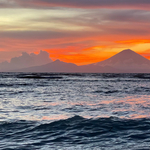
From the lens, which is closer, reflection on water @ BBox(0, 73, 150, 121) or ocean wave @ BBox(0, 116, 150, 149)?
ocean wave @ BBox(0, 116, 150, 149)

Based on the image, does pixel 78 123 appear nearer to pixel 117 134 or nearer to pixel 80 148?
pixel 117 134

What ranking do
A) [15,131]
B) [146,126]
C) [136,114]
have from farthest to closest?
[136,114] → [146,126] → [15,131]

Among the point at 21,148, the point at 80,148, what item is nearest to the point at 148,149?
the point at 80,148

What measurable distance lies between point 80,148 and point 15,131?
342 cm

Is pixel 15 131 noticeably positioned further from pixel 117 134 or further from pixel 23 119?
pixel 117 134

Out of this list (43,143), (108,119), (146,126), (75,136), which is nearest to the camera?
(43,143)

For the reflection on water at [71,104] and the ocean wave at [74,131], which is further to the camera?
the reflection on water at [71,104]

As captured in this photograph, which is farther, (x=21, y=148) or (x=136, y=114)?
(x=136, y=114)

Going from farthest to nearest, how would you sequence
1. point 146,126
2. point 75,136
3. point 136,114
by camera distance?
point 136,114 → point 146,126 → point 75,136

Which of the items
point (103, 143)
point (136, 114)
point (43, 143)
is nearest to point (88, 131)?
point (103, 143)

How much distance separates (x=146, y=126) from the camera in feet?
35.5

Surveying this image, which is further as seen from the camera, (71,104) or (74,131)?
(71,104)

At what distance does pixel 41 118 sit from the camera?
41.5 ft

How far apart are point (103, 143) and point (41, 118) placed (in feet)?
16.8
